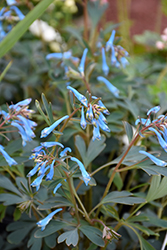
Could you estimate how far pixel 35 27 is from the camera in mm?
1475

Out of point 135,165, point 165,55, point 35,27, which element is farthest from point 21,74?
point 165,55

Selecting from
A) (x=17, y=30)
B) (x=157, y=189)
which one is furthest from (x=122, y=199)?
(x=17, y=30)

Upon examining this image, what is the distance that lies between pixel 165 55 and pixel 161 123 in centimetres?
138

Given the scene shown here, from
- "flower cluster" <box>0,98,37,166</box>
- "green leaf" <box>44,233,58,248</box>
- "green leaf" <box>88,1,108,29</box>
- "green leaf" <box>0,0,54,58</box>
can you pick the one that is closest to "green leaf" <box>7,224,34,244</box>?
"green leaf" <box>44,233,58,248</box>

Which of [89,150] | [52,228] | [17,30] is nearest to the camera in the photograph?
[17,30]

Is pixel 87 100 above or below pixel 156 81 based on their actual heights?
above

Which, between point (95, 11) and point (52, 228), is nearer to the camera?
point (52, 228)

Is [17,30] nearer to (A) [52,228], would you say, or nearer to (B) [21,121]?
(B) [21,121]

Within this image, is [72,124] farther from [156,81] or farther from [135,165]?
[156,81]

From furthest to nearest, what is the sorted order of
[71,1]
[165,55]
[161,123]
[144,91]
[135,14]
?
[135,14], [165,55], [71,1], [144,91], [161,123]

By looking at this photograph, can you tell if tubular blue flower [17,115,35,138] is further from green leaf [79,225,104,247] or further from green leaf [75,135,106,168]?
green leaf [79,225,104,247]

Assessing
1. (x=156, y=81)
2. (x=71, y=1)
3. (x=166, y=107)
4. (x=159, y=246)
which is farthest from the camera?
(x=71, y=1)

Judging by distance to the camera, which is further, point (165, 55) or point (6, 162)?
point (165, 55)

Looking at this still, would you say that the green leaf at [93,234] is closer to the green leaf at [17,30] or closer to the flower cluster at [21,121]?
the flower cluster at [21,121]
